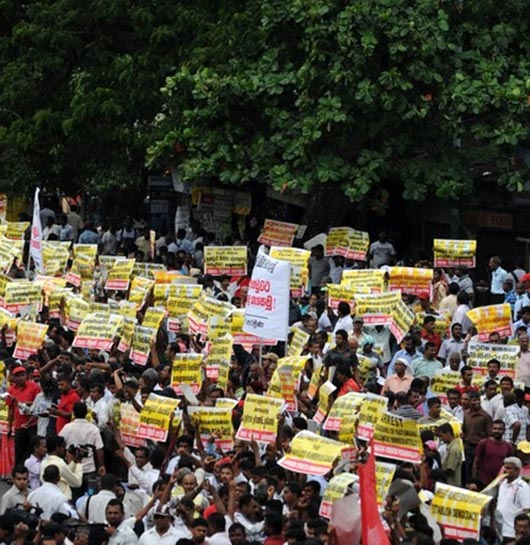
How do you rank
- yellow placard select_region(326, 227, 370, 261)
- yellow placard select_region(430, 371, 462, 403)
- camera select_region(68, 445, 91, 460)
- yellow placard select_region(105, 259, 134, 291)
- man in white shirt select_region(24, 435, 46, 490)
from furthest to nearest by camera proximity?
yellow placard select_region(326, 227, 370, 261) < yellow placard select_region(105, 259, 134, 291) < yellow placard select_region(430, 371, 462, 403) < camera select_region(68, 445, 91, 460) < man in white shirt select_region(24, 435, 46, 490)

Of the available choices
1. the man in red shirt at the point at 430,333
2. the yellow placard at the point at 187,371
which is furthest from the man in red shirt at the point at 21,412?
the man in red shirt at the point at 430,333

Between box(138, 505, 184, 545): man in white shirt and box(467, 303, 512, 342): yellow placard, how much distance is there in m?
6.96

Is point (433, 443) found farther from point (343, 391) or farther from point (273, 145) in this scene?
point (273, 145)

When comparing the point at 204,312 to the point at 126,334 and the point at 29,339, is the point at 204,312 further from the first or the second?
the point at 29,339

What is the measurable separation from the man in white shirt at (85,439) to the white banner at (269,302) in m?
2.33

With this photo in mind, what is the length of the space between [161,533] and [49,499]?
5.20ft

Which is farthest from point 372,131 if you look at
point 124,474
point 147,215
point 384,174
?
point 147,215

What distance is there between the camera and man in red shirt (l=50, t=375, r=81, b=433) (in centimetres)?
1844

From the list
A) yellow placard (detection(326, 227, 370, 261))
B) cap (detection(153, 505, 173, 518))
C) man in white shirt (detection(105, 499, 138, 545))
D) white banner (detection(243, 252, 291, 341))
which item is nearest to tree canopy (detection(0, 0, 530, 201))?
yellow placard (detection(326, 227, 370, 261))

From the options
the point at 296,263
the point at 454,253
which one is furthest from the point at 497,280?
the point at 296,263

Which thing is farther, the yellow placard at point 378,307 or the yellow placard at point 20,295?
the yellow placard at point 20,295

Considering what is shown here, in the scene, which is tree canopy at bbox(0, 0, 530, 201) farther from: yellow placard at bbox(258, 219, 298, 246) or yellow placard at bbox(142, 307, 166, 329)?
yellow placard at bbox(142, 307, 166, 329)

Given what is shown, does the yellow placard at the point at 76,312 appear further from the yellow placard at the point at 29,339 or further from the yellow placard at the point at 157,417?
the yellow placard at the point at 157,417

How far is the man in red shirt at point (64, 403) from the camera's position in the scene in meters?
18.4
